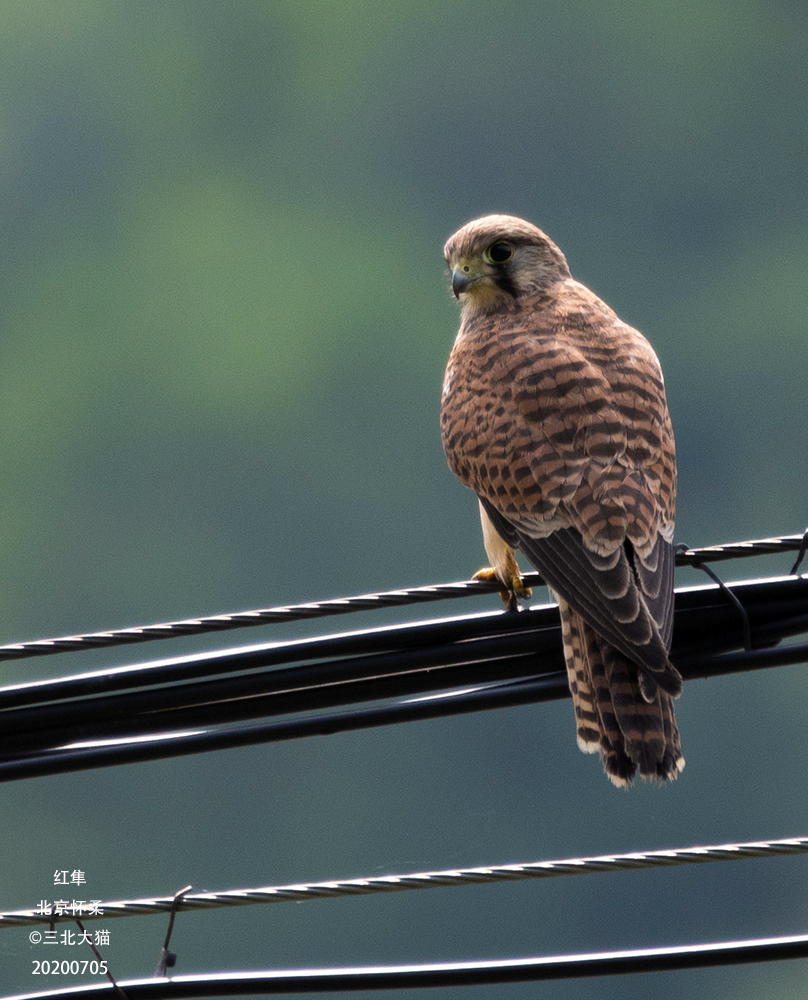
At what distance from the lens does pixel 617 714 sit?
10.6ft

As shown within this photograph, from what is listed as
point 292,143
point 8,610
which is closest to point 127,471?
point 8,610

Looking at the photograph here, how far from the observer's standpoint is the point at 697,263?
54.9 meters

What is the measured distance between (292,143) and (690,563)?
224ft

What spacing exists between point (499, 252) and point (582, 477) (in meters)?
1.57

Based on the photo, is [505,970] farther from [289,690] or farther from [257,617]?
[257,617]

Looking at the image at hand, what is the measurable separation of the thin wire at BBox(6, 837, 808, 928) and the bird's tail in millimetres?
518

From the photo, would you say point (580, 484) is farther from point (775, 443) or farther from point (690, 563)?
point (775, 443)

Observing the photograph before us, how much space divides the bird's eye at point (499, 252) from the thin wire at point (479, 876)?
2.72 m

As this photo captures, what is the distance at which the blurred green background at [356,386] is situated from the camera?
28844 mm

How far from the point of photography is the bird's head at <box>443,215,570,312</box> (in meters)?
4.89

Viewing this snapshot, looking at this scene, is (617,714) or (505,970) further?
(617,714)

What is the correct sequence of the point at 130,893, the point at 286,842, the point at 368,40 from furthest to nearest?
1. the point at 368,40
2. the point at 286,842
3. the point at 130,893

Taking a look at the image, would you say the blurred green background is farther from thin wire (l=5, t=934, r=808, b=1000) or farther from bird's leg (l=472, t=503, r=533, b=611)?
thin wire (l=5, t=934, r=808, b=1000)

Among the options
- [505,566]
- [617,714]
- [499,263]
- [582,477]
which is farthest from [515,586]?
[499,263]
